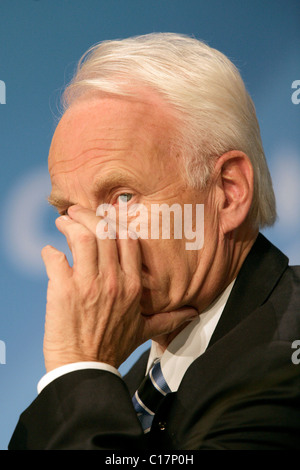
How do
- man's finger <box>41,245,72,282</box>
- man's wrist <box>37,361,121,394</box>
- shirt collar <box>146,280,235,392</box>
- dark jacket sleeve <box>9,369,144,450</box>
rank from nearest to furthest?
1. dark jacket sleeve <box>9,369,144,450</box>
2. man's wrist <box>37,361,121,394</box>
3. man's finger <box>41,245,72,282</box>
4. shirt collar <box>146,280,235,392</box>

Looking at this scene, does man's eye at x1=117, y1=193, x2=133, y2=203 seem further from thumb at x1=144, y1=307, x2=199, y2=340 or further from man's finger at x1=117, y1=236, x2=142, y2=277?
thumb at x1=144, y1=307, x2=199, y2=340

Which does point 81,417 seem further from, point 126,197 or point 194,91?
point 194,91

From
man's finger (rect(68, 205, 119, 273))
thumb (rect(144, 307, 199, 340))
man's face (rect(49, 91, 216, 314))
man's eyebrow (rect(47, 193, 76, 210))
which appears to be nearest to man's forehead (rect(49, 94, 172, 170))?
man's face (rect(49, 91, 216, 314))

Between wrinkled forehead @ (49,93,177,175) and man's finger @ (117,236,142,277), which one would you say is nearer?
man's finger @ (117,236,142,277)

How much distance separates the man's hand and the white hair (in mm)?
327

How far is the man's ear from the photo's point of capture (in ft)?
5.54

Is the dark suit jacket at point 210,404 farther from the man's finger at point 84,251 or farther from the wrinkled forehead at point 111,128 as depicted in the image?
the wrinkled forehead at point 111,128

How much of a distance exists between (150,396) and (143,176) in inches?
24.2

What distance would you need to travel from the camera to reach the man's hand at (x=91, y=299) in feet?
4.66

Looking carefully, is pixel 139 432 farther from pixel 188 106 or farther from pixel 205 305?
pixel 188 106

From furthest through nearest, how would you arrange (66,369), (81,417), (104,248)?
(104,248), (66,369), (81,417)

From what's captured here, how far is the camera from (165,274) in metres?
1.61

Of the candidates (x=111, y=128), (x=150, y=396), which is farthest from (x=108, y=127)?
(x=150, y=396)
